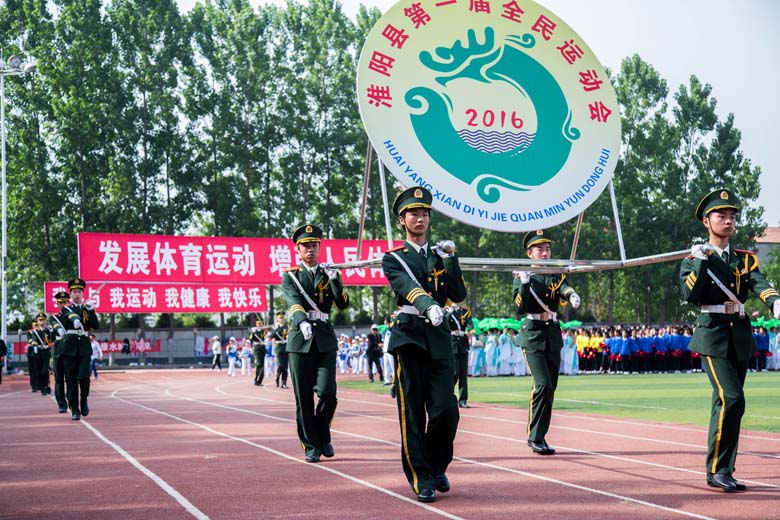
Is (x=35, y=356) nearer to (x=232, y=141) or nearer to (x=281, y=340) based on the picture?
(x=281, y=340)

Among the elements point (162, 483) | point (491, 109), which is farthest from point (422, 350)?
point (491, 109)

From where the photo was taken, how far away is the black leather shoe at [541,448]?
10.1 m

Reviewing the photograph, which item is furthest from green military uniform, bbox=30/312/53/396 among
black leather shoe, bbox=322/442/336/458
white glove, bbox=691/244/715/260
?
white glove, bbox=691/244/715/260

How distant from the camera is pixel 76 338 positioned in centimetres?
1591

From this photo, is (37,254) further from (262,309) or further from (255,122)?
(262,309)

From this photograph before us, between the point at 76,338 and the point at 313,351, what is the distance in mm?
7494

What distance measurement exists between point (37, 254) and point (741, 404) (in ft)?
179

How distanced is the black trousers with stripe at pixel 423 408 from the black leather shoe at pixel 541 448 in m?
2.77

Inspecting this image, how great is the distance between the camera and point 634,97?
65062 mm

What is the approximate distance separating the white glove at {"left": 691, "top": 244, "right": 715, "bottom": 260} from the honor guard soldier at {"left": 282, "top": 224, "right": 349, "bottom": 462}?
144 inches

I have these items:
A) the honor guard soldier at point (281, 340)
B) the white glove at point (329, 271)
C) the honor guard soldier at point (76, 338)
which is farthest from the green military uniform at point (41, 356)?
the white glove at point (329, 271)

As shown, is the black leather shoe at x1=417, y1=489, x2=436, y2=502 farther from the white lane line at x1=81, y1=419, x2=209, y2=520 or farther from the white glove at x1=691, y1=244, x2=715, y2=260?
the white glove at x1=691, y1=244, x2=715, y2=260

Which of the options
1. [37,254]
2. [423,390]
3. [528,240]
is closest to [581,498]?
[423,390]

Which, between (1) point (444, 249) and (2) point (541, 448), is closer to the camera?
(1) point (444, 249)
